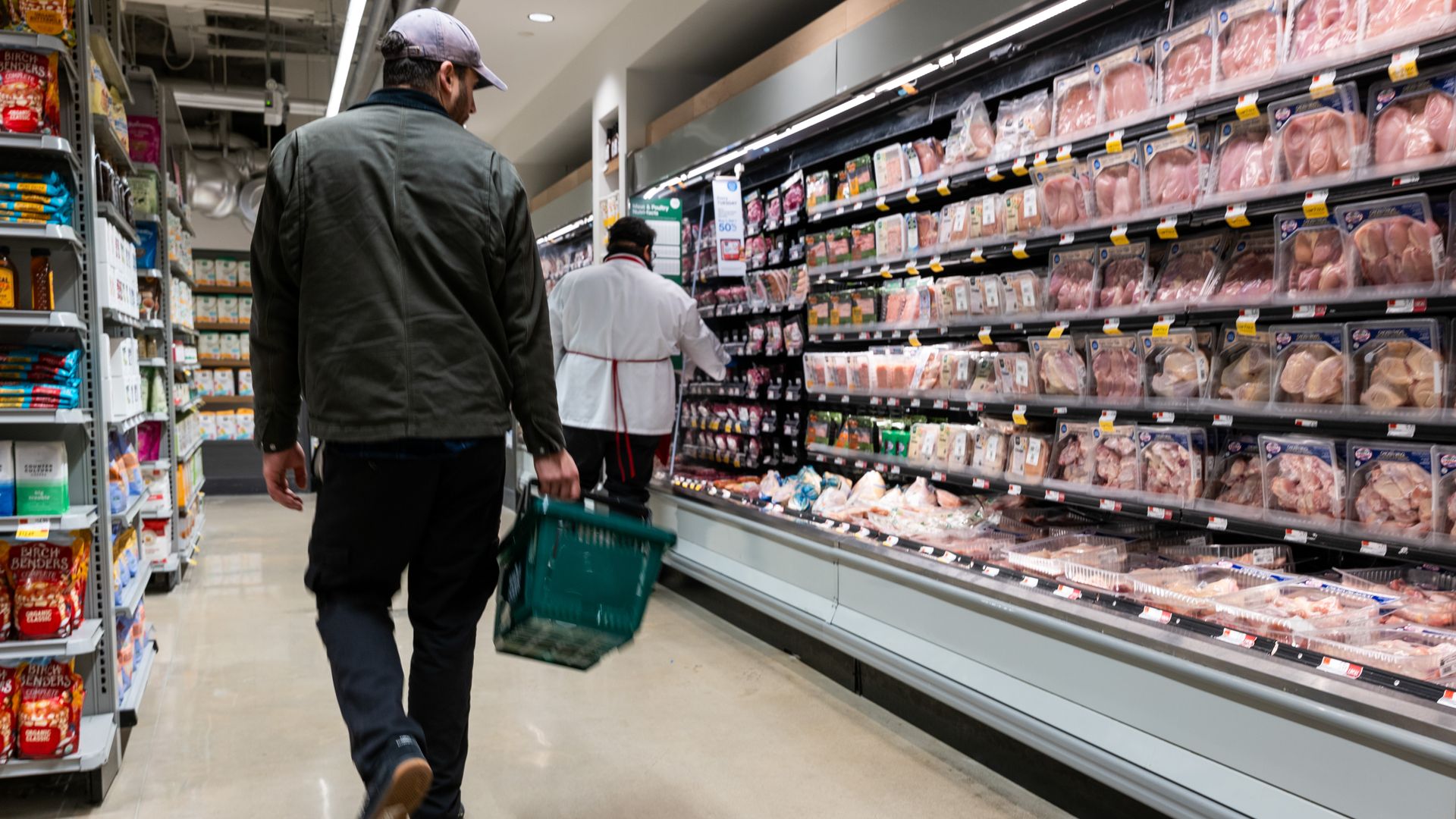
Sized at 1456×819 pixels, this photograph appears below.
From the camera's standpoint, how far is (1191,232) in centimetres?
347

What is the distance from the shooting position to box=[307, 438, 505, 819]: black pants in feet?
6.67

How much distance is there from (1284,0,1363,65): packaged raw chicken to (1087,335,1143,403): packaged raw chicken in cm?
101

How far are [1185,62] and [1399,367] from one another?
114cm

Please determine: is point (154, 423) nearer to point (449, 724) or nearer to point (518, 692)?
point (518, 692)

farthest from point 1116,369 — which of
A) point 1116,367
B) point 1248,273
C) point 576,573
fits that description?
point 576,573

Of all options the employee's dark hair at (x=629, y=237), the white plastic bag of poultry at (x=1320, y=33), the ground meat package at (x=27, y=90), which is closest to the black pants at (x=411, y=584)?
the ground meat package at (x=27, y=90)

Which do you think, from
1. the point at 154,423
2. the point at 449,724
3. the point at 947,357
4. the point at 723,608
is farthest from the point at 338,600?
the point at 154,423

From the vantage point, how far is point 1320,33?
2.67m

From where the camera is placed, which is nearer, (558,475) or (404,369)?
(404,369)

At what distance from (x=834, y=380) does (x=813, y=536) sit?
3.87ft

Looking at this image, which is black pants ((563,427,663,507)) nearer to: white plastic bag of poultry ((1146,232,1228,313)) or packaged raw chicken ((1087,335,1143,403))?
packaged raw chicken ((1087,335,1143,403))

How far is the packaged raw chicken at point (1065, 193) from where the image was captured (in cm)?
349

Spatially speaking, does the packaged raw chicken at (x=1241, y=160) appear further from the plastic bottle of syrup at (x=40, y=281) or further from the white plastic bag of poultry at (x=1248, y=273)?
the plastic bottle of syrup at (x=40, y=281)

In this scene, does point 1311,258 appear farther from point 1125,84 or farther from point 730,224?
point 730,224
